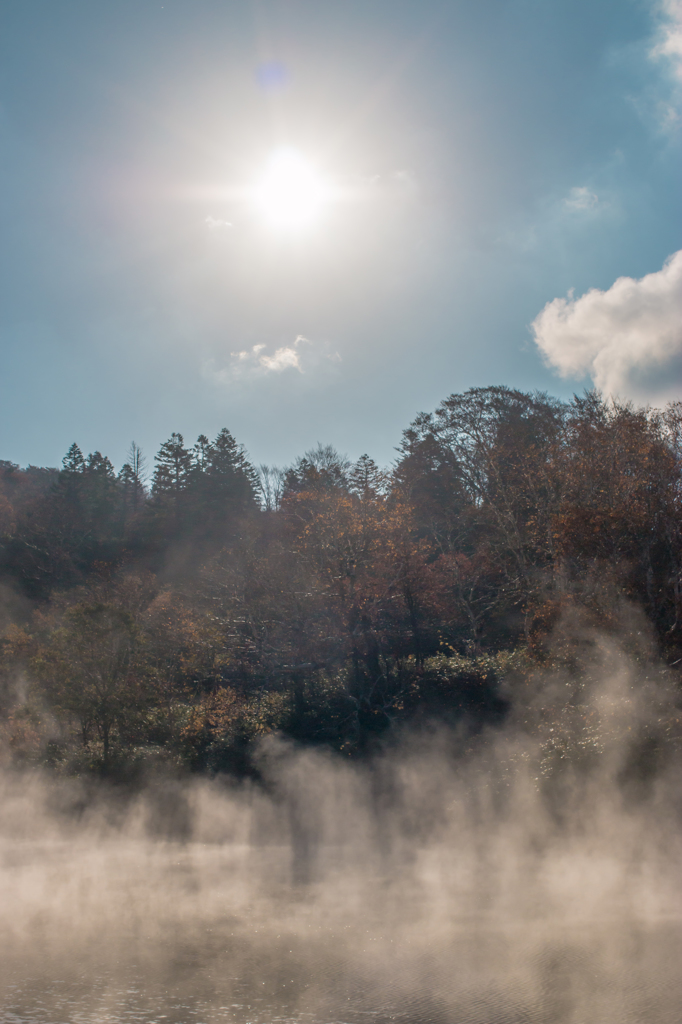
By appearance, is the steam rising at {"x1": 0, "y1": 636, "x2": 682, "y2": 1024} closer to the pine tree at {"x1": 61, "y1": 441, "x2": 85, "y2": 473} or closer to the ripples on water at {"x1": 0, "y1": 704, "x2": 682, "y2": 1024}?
the ripples on water at {"x1": 0, "y1": 704, "x2": 682, "y2": 1024}

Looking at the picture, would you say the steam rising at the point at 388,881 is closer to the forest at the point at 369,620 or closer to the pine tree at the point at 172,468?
the forest at the point at 369,620

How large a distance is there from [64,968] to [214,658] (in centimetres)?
1096

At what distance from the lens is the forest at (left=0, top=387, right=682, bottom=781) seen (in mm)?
11891

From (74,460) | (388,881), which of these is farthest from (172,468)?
(388,881)

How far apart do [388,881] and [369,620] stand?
9.57m

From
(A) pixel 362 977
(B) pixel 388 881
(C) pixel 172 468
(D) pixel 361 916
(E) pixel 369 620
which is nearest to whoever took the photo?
(A) pixel 362 977

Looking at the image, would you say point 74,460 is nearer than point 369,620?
No

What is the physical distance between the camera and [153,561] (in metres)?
38.9

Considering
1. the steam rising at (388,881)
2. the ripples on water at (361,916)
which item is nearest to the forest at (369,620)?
the steam rising at (388,881)

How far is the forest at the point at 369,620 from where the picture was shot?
11.9 meters

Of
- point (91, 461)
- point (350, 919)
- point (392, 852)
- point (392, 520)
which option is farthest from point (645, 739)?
point (91, 461)

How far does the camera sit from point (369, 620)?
18.2 meters

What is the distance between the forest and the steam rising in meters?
1.20

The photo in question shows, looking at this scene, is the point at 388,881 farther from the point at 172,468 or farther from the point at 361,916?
the point at 172,468
